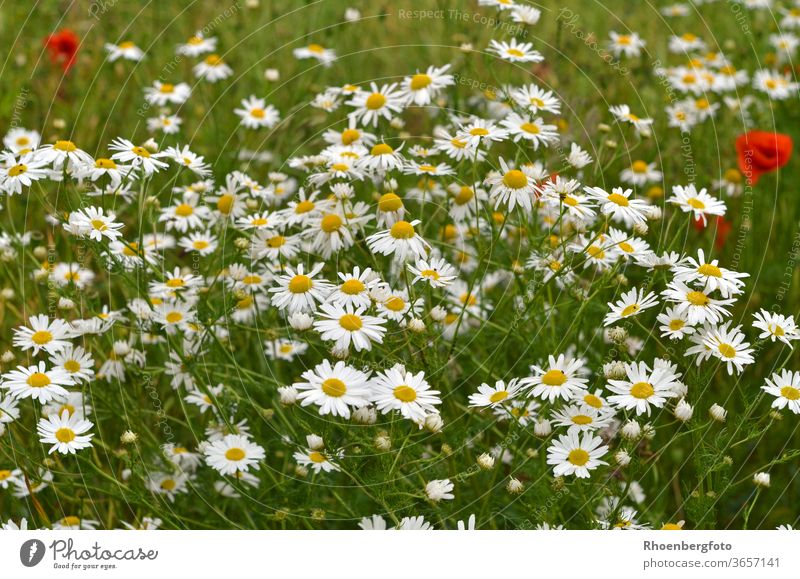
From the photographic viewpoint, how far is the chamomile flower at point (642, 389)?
1859 millimetres

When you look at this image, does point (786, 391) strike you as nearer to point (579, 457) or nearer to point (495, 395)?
point (579, 457)

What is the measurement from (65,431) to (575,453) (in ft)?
3.84

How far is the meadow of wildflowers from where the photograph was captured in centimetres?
195

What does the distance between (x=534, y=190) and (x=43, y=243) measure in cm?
182

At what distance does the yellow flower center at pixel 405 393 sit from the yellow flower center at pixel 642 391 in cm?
47

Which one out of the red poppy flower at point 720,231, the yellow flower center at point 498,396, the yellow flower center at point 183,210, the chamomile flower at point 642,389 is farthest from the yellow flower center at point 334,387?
the red poppy flower at point 720,231

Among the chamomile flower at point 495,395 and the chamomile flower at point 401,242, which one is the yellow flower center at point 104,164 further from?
the chamomile flower at point 495,395

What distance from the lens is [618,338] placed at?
76.9 inches

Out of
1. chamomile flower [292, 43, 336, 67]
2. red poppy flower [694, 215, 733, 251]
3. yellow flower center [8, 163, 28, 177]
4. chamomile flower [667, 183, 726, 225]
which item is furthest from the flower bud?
chamomile flower [292, 43, 336, 67]

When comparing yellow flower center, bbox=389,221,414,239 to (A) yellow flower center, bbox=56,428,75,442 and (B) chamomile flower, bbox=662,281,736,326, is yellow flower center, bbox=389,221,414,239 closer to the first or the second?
(B) chamomile flower, bbox=662,281,736,326

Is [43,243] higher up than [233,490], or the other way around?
[43,243]

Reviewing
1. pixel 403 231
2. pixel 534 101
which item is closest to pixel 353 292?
pixel 403 231
